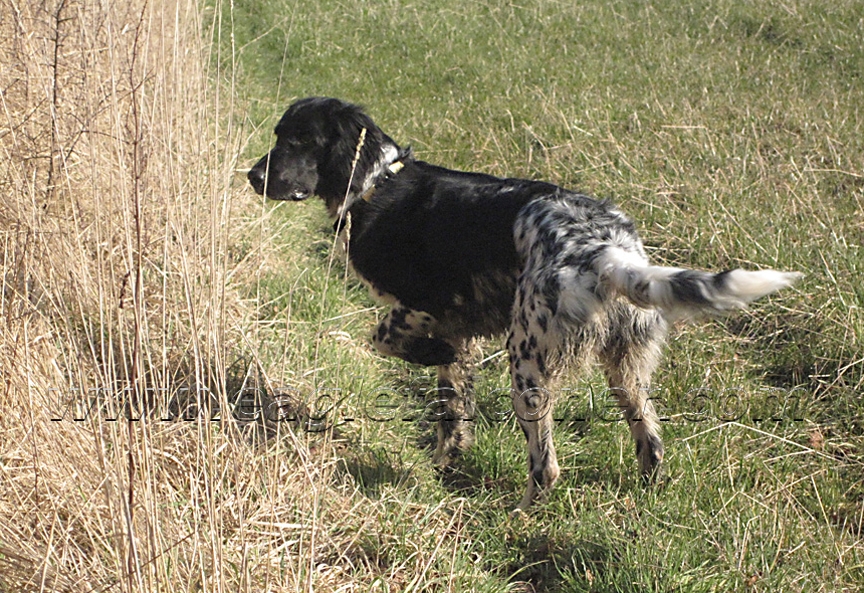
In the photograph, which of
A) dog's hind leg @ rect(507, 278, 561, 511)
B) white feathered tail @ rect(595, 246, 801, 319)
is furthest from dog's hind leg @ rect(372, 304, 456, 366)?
white feathered tail @ rect(595, 246, 801, 319)

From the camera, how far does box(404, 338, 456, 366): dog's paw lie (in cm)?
375

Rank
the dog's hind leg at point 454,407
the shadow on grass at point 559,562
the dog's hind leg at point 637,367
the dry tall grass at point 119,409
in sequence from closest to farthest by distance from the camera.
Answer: the dry tall grass at point 119,409
the shadow on grass at point 559,562
the dog's hind leg at point 637,367
the dog's hind leg at point 454,407

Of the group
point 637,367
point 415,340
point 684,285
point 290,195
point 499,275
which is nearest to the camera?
point 684,285

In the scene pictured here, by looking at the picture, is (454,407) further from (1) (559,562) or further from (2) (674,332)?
(2) (674,332)

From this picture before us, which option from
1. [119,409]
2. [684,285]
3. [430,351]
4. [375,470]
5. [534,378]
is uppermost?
[684,285]

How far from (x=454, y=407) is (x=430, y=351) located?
0.25 metres

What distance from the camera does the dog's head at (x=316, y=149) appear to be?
3.90 metres

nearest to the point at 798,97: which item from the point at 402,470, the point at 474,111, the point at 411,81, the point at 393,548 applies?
the point at 474,111

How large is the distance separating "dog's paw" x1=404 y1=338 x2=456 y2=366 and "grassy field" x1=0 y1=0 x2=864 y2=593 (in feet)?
1.00

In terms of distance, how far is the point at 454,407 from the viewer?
3746 millimetres

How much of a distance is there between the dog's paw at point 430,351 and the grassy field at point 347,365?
30 centimetres

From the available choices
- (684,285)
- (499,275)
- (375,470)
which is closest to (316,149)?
(499,275)

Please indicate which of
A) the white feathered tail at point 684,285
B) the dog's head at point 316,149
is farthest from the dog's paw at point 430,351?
the white feathered tail at point 684,285

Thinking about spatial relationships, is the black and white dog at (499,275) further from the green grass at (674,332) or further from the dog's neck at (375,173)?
the green grass at (674,332)
